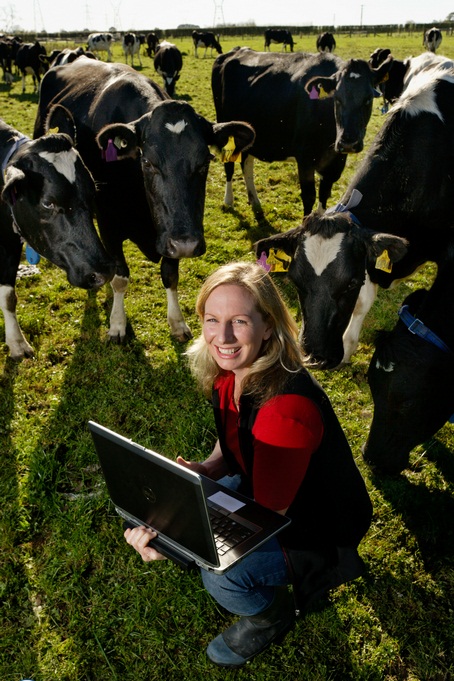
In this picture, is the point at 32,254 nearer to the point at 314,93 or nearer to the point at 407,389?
the point at 407,389

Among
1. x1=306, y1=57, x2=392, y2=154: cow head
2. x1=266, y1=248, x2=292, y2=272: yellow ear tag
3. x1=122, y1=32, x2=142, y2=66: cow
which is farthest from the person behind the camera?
x1=122, y1=32, x2=142, y2=66: cow

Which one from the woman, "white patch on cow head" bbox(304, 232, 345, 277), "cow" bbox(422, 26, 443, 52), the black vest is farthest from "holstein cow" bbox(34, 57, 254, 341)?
"cow" bbox(422, 26, 443, 52)

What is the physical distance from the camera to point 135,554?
3.19 m

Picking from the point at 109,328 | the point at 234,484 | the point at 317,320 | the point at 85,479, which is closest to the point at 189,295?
the point at 109,328

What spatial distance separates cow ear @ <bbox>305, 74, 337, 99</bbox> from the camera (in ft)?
22.6

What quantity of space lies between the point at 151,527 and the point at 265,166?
348 inches

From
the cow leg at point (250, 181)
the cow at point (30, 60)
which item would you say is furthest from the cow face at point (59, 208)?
the cow at point (30, 60)

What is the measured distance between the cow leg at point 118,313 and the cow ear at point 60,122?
1306 millimetres

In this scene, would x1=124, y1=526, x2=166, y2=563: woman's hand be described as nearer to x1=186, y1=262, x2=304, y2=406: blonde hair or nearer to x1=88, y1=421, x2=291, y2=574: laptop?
x1=88, y1=421, x2=291, y2=574: laptop

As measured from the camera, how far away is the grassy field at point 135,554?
2.69 m

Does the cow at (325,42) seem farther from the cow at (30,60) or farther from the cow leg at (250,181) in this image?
the cow leg at (250,181)

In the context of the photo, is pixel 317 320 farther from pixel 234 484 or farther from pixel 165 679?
pixel 165 679

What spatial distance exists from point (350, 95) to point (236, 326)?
5566 millimetres

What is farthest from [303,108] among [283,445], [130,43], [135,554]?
[130,43]
